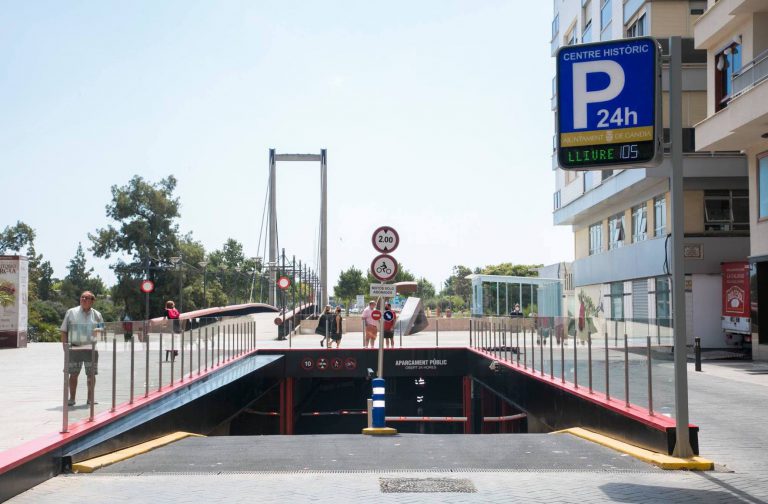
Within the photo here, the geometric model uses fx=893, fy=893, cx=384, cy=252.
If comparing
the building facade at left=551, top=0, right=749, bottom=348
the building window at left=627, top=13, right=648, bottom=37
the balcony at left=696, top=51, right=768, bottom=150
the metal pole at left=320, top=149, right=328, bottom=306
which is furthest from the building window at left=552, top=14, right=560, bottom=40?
the balcony at left=696, top=51, right=768, bottom=150

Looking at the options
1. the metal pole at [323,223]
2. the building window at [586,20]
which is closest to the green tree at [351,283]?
the metal pole at [323,223]

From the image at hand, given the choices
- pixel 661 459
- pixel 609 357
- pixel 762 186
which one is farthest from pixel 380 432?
pixel 762 186

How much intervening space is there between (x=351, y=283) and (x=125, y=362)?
104 m

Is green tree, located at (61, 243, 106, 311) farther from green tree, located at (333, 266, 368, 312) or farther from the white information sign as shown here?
the white information sign

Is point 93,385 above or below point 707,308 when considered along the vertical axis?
below

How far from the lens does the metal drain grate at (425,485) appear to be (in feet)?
23.2

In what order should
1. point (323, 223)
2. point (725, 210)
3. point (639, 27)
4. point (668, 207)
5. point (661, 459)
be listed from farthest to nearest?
point (323, 223) → point (639, 27) → point (725, 210) → point (668, 207) → point (661, 459)

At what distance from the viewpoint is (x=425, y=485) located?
7.31 meters

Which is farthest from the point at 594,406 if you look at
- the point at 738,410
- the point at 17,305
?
the point at 17,305

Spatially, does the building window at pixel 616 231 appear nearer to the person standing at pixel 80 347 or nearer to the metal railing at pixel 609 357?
the metal railing at pixel 609 357

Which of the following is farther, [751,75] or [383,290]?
[751,75]

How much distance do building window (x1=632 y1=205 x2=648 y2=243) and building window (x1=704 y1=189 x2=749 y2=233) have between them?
11.7ft

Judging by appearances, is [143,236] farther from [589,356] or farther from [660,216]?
[589,356]

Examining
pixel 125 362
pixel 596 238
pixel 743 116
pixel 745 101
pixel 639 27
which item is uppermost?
pixel 639 27
